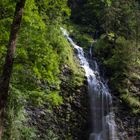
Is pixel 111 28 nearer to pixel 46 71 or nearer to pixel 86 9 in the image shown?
→ pixel 86 9

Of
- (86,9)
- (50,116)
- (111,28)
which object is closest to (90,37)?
(111,28)

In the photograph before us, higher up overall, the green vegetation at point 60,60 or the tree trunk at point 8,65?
the green vegetation at point 60,60

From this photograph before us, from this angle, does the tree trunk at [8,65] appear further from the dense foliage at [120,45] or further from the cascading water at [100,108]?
the dense foliage at [120,45]

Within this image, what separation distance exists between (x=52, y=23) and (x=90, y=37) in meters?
19.2

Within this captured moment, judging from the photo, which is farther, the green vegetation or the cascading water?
the cascading water

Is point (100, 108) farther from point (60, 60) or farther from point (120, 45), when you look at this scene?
point (60, 60)

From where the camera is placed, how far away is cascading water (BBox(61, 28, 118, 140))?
84.6 ft

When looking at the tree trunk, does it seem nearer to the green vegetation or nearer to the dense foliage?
the green vegetation

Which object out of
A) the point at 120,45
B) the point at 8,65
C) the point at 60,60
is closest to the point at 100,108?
the point at 120,45

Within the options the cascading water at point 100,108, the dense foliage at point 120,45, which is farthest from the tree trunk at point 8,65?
the dense foliage at point 120,45

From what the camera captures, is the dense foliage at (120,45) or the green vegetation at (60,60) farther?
the dense foliage at (120,45)

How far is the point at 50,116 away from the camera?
79.6 ft

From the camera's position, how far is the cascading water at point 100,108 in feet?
84.6

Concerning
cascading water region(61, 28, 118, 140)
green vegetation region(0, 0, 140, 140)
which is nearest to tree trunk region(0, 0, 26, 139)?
green vegetation region(0, 0, 140, 140)
